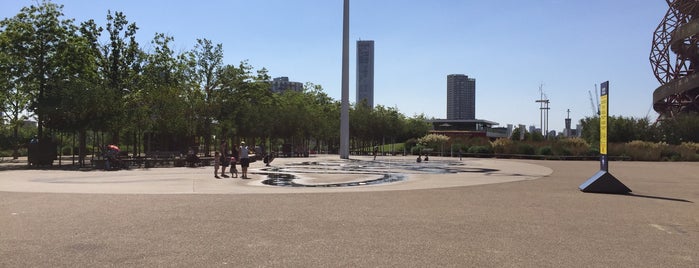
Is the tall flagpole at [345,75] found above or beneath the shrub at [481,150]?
above

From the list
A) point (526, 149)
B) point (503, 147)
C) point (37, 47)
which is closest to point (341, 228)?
point (37, 47)

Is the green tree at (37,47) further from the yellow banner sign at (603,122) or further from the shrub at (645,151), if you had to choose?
the shrub at (645,151)

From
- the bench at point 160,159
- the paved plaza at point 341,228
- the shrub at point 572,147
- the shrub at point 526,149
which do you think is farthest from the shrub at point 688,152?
the bench at point 160,159

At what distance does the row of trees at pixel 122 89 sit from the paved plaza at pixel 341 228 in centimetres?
1495

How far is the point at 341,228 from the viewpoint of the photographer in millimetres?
8336

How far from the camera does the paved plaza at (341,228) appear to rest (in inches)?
248

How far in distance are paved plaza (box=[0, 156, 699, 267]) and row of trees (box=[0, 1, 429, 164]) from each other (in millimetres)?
14951

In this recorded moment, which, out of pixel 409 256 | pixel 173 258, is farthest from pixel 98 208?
pixel 409 256

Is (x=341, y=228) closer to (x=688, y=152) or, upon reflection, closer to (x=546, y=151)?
(x=546, y=151)

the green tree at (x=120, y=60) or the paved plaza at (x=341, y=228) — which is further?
the green tree at (x=120, y=60)

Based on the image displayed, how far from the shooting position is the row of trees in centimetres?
2775

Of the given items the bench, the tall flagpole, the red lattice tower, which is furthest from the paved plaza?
the red lattice tower

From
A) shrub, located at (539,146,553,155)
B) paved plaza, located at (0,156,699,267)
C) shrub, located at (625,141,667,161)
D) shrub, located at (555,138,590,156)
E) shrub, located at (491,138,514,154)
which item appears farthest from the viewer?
shrub, located at (491,138,514,154)

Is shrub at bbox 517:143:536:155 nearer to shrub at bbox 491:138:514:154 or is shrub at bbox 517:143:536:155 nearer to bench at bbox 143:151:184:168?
shrub at bbox 491:138:514:154
